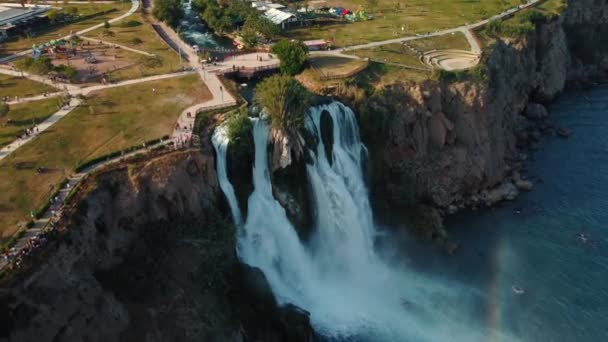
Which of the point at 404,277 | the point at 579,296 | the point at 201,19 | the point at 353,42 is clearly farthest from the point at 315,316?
the point at 201,19

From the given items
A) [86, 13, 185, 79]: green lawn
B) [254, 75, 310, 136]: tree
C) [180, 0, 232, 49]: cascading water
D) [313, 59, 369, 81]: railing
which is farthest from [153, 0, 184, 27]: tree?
[254, 75, 310, 136]: tree

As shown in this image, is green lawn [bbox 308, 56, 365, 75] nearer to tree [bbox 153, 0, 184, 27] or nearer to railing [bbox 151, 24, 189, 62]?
railing [bbox 151, 24, 189, 62]

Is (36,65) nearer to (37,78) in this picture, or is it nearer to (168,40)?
(37,78)

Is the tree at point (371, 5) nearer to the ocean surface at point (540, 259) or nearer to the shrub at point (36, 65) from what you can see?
the ocean surface at point (540, 259)

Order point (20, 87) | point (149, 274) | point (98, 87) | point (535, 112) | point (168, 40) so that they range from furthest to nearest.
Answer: point (168, 40), point (535, 112), point (98, 87), point (20, 87), point (149, 274)

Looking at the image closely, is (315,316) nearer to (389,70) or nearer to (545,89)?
(389,70)

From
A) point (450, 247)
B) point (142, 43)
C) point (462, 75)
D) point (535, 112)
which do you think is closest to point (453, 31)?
point (535, 112)

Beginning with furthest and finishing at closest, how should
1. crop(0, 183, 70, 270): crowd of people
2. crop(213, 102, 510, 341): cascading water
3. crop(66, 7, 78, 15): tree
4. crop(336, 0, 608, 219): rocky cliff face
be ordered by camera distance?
crop(66, 7, 78, 15): tree → crop(336, 0, 608, 219): rocky cliff face → crop(213, 102, 510, 341): cascading water → crop(0, 183, 70, 270): crowd of people
